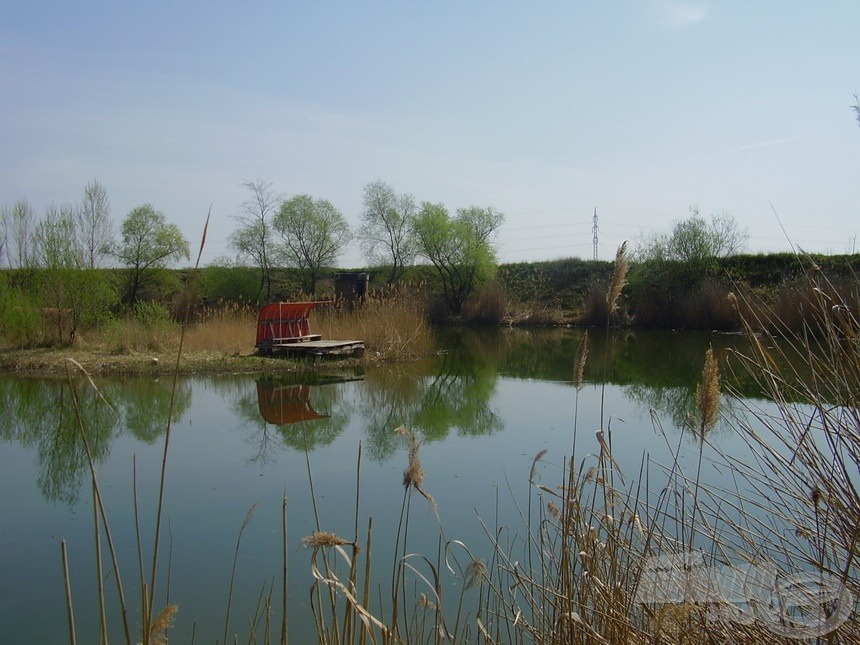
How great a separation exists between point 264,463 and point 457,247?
26037 millimetres

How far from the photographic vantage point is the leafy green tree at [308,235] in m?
33.6

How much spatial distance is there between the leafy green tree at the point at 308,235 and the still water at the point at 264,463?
20224 mm

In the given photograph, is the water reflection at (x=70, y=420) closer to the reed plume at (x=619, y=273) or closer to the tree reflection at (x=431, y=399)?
the tree reflection at (x=431, y=399)

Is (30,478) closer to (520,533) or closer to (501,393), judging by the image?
(520,533)

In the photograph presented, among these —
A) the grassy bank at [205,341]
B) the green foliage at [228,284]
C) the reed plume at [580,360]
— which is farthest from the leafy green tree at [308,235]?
the reed plume at [580,360]

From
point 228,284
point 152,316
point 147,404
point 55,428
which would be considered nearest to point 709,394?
point 55,428

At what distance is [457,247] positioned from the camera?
32.8 m

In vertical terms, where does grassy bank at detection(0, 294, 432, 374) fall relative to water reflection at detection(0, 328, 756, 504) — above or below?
above

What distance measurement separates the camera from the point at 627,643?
71.6 inches

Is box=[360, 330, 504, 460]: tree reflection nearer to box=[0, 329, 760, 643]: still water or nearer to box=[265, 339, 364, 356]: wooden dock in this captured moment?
box=[0, 329, 760, 643]: still water

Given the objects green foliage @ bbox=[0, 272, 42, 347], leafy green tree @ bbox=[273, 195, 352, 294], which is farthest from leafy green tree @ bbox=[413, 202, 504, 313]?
green foliage @ bbox=[0, 272, 42, 347]

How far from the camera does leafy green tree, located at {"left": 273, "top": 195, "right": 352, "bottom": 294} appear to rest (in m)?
33.6

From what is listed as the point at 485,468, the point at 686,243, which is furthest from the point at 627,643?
the point at 686,243

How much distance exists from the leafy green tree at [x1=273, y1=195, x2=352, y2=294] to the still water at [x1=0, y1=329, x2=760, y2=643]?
20224 millimetres
